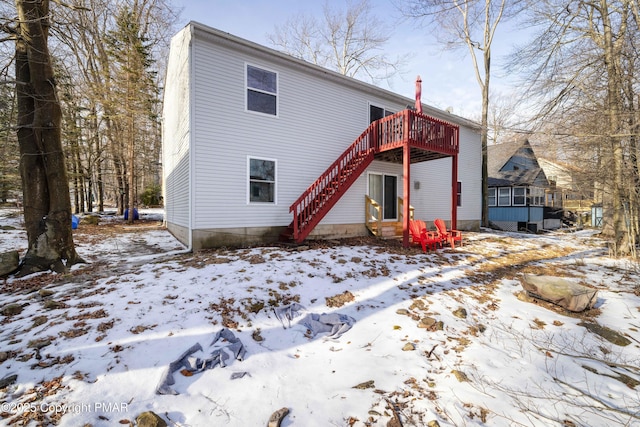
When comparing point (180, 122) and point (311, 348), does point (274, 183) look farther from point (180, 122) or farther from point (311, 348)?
point (311, 348)

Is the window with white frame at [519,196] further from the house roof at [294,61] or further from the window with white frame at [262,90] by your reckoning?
the window with white frame at [262,90]

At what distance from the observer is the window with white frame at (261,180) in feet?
26.2

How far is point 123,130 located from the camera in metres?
16.5

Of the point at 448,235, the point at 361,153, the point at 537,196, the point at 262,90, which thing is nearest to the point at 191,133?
the point at 262,90

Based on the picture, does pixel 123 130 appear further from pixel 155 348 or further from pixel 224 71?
pixel 155 348

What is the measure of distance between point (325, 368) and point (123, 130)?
19.6 m

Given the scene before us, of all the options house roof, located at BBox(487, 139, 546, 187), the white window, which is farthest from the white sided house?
the white window

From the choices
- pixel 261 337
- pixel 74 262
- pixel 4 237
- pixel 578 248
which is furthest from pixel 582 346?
pixel 4 237

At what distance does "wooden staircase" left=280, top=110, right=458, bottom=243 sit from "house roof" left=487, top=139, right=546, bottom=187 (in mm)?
13978

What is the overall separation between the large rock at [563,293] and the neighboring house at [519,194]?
17.3m

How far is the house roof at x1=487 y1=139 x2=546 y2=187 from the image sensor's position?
1967cm

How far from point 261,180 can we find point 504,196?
20329 millimetres

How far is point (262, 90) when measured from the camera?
8172mm

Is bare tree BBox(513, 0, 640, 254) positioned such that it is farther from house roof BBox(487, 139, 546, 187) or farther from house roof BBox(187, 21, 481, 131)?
house roof BBox(487, 139, 546, 187)
